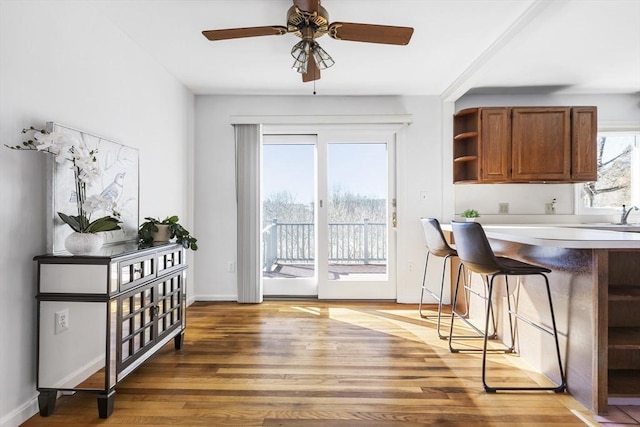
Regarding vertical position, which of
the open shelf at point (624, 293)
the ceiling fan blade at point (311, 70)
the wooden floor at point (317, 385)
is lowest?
the wooden floor at point (317, 385)

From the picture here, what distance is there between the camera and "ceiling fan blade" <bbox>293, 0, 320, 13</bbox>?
71.4 inches

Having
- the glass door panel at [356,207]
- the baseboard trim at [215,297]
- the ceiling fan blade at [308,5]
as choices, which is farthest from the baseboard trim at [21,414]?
the glass door panel at [356,207]

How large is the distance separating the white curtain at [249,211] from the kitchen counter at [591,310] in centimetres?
249

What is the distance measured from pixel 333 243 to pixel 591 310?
2556 millimetres

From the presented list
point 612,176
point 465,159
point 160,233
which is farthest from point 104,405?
point 612,176

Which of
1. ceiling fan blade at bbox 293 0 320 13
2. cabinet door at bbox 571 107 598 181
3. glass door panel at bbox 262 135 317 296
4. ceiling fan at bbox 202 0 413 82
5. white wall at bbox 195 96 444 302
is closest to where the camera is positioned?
ceiling fan blade at bbox 293 0 320 13

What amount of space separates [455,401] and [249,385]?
1.20m

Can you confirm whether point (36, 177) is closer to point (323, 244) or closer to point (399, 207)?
point (323, 244)

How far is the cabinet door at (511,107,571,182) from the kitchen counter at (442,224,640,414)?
171cm

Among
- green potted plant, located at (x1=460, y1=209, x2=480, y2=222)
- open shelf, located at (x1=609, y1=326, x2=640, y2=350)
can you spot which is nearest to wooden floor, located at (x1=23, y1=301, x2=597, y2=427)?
open shelf, located at (x1=609, y1=326, x2=640, y2=350)

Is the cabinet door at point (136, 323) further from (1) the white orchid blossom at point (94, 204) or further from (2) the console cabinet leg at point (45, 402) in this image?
(1) the white orchid blossom at point (94, 204)

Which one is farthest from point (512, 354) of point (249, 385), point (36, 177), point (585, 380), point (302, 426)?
point (36, 177)

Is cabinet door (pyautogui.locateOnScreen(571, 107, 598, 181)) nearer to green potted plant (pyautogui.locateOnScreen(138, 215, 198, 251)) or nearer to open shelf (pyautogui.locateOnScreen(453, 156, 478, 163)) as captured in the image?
open shelf (pyautogui.locateOnScreen(453, 156, 478, 163))

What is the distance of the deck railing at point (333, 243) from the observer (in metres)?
3.96
